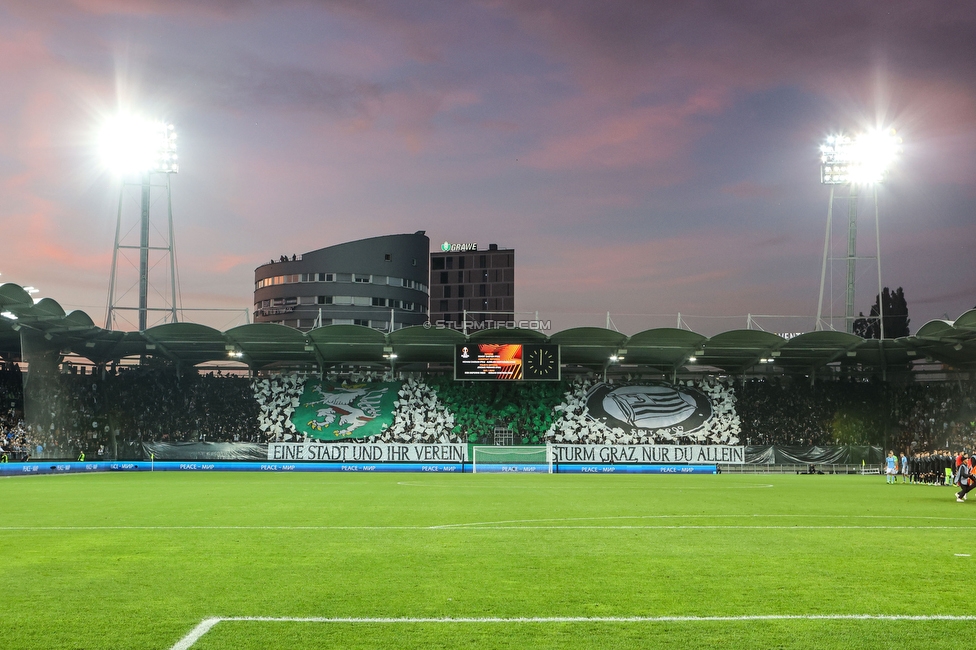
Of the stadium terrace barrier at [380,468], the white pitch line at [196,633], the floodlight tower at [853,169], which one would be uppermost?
the floodlight tower at [853,169]

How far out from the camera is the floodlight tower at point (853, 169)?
5003 cm

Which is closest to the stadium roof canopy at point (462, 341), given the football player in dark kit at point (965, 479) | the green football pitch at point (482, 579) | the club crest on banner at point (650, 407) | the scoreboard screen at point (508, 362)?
the scoreboard screen at point (508, 362)

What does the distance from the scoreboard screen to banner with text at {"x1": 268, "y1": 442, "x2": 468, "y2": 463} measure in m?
5.28

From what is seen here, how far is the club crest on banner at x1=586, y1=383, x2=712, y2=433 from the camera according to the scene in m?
54.9

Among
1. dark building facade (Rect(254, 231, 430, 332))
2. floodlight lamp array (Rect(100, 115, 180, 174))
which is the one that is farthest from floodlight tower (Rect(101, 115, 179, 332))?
dark building facade (Rect(254, 231, 430, 332))

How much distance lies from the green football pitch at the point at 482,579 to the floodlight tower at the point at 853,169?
34435 millimetres

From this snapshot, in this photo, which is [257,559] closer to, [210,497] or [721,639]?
[721,639]

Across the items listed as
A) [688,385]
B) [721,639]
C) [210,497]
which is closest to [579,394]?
[688,385]

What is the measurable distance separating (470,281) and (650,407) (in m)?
92.1

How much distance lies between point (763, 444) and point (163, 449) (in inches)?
1449

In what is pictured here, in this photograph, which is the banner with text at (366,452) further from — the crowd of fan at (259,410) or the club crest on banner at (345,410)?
the crowd of fan at (259,410)

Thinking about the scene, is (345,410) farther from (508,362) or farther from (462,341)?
(508,362)

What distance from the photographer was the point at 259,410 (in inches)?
2184

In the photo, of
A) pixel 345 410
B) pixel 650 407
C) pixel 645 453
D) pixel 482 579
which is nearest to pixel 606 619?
pixel 482 579
